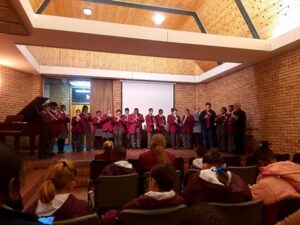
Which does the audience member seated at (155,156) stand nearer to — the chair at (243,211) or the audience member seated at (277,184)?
the audience member seated at (277,184)

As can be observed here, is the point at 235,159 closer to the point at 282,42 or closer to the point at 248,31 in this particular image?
the point at 282,42

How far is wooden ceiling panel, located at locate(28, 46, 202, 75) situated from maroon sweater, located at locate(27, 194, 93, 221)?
885cm

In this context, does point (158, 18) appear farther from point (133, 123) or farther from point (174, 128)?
point (174, 128)

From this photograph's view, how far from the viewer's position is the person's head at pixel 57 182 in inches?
69.5

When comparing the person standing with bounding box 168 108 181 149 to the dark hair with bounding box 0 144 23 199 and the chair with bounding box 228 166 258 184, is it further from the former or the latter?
the dark hair with bounding box 0 144 23 199

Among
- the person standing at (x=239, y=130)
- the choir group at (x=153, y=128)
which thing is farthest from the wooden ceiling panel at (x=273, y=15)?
the choir group at (x=153, y=128)

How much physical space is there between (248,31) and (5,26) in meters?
5.96

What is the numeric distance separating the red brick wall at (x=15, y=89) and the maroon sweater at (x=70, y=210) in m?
8.20

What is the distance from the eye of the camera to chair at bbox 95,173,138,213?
3.02 metres

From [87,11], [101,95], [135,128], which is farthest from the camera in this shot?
[101,95]

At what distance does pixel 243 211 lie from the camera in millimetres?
1884

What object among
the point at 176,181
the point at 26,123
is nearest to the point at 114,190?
the point at 176,181

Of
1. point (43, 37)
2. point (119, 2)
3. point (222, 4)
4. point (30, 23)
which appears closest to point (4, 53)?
point (43, 37)

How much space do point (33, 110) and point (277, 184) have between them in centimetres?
566
